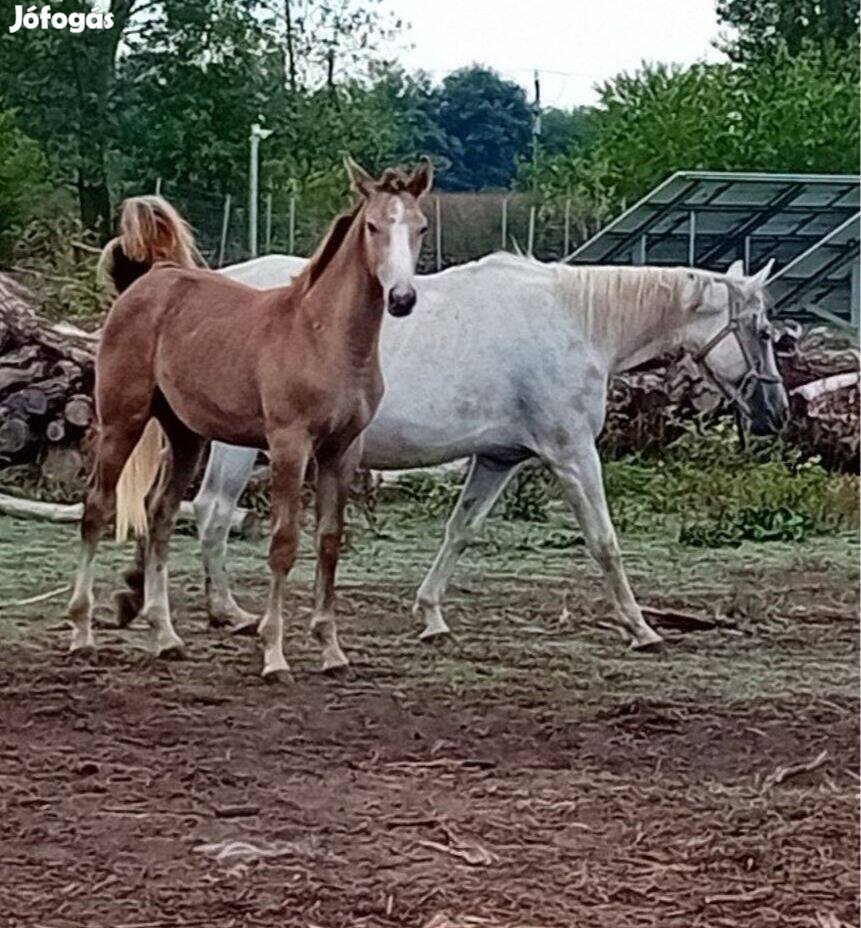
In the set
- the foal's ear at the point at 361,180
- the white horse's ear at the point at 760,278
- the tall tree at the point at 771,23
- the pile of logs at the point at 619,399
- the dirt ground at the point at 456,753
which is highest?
the tall tree at the point at 771,23

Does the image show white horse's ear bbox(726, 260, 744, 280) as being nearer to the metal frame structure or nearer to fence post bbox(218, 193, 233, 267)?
the metal frame structure

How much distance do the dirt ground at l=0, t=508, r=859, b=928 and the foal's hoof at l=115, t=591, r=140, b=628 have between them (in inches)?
0.6

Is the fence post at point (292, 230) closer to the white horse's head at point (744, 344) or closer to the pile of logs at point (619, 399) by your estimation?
the pile of logs at point (619, 399)

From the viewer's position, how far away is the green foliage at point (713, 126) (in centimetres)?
251

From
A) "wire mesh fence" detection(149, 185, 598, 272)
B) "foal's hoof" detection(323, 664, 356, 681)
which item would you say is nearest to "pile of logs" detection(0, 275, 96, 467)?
"wire mesh fence" detection(149, 185, 598, 272)

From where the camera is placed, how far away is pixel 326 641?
→ 8.18ft

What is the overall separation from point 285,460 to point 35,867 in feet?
2.05

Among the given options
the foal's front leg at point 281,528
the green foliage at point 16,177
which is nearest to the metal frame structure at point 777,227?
the foal's front leg at point 281,528

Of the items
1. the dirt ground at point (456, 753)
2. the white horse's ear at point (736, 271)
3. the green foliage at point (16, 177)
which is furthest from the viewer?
the white horse's ear at point (736, 271)

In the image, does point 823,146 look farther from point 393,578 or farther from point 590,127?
point 393,578

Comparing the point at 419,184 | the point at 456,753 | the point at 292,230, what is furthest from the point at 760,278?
the point at 456,753

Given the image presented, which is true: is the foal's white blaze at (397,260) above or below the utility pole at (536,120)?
below

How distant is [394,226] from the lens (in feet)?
7.97

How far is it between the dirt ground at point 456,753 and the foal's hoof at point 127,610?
0.02m
